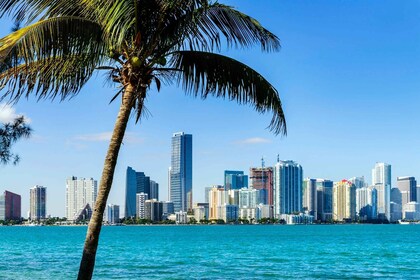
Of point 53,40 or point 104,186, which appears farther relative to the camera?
point 104,186

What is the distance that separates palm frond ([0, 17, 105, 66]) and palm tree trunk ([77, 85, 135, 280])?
2.48ft

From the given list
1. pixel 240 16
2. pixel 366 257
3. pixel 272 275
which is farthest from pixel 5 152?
pixel 366 257

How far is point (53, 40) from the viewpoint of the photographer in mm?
8359

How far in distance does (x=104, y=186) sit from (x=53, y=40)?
188 cm

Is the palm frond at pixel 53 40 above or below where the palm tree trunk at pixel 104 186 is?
above

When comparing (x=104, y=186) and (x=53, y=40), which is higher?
(x=53, y=40)

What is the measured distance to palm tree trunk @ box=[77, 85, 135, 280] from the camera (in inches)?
340

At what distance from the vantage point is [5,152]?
15445 mm

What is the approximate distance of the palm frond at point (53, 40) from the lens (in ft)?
26.0

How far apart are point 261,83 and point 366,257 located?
4703 cm

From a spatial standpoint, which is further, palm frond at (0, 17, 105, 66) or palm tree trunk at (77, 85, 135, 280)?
palm tree trunk at (77, 85, 135, 280)

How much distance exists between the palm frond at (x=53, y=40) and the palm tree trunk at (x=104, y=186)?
0.75 metres

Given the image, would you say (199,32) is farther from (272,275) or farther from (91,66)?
(272,275)

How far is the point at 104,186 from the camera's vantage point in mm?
8758
